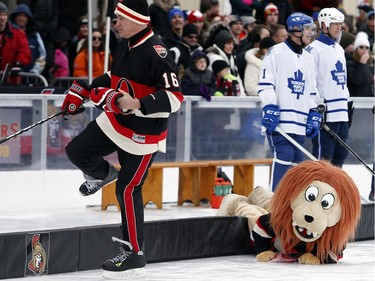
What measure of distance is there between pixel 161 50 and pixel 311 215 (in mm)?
1234

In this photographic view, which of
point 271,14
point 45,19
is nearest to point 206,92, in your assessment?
point 45,19

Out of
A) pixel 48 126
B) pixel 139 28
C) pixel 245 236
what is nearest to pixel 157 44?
pixel 139 28

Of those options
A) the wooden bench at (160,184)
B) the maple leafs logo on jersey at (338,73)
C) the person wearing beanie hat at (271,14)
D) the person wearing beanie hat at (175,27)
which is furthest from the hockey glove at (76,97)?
the person wearing beanie hat at (271,14)

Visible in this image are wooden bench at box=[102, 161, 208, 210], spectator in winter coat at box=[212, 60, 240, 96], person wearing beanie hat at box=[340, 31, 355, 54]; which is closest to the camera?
wooden bench at box=[102, 161, 208, 210]

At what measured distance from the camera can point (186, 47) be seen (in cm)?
1141

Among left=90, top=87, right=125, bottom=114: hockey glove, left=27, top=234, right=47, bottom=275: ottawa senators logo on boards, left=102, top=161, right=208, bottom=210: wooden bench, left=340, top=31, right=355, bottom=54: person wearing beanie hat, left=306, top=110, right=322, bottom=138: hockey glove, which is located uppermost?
left=340, top=31, right=355, bottom=54: person wearing beanie hat

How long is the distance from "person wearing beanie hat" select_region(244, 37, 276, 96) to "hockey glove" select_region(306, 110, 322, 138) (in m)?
2.67

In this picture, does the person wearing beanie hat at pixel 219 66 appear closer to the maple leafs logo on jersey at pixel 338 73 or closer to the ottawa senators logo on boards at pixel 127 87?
the maple leafs logo on jersey at pixel 338 73

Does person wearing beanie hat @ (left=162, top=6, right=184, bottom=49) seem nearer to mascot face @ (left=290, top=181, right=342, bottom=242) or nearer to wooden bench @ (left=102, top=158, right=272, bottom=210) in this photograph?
wooden bench @ (left=102, top=158, right=272, bottom=210)

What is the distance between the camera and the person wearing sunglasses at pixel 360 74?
11828mm

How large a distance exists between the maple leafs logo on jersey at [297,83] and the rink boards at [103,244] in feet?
5.02

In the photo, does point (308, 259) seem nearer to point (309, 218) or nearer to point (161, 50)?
point (309, 218)

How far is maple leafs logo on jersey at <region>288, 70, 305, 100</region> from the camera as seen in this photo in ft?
27.9

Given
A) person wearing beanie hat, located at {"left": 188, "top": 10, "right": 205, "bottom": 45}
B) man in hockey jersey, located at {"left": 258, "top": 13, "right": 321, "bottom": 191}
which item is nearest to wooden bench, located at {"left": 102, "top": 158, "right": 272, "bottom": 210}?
man in hockey jersey, located at {"left": 258, "top": 13, "right": 321, "bottom": 191}
